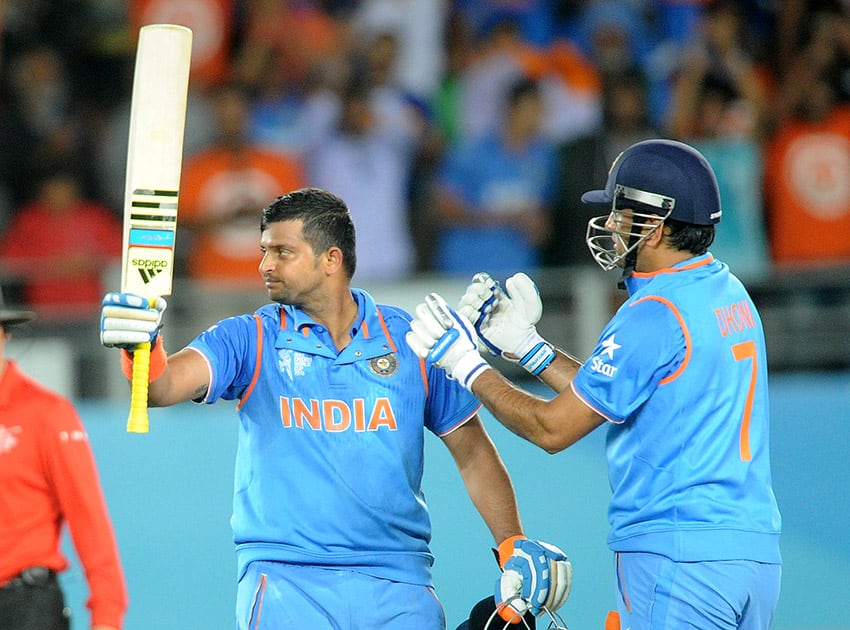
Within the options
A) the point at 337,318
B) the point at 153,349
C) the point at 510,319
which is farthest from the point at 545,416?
the point at 153,349

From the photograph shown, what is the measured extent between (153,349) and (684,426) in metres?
1.46

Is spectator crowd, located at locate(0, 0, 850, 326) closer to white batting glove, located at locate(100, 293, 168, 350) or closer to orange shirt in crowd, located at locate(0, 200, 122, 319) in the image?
orange shirt in crowd, located at locate(0, 200, 122, 319)

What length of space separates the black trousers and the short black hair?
1233 mm

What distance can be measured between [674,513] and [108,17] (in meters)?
6.78

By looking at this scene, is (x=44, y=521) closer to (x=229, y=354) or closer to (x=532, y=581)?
(x=229, y=354)

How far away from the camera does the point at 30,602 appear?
4.02m

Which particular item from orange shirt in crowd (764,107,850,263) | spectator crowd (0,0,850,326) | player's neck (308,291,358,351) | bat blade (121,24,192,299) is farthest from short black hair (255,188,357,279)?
orange shirt in crowd (764,107,850,263)

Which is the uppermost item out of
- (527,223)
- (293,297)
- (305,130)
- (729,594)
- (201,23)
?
(201,23)

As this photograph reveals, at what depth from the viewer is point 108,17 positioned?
9.30 m

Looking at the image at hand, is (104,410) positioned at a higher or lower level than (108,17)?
lower

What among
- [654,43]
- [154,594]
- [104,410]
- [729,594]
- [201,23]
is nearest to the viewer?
[729,594]

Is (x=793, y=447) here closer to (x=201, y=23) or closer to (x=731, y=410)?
(x=731, y=410)

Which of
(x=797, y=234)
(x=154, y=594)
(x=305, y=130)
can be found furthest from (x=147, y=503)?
(x=797, y=234)

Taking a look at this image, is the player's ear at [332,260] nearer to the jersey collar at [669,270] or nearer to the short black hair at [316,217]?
the short black hair at [316,217]
